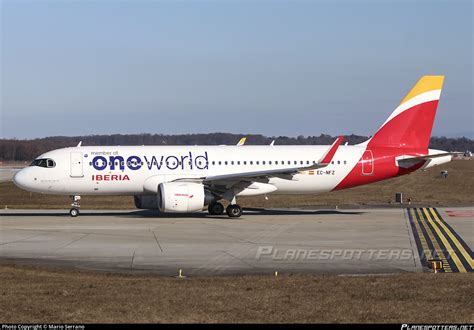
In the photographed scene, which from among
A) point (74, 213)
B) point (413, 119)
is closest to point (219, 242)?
point (74, 213)

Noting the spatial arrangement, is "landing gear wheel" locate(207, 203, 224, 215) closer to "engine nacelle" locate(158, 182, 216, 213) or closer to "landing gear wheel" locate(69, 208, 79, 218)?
"engine nacelle" locate(158, 182, 216, 213)

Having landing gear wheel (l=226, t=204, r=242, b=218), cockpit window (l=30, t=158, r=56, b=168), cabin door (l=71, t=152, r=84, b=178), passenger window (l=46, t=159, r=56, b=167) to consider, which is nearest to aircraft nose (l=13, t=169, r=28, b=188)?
cockpit window (l=30, t=158, r=56, b=168)

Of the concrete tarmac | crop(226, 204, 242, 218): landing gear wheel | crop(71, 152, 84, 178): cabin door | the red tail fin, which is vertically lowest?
the concrete tarmac

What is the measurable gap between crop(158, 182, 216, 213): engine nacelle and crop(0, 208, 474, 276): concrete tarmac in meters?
0.74

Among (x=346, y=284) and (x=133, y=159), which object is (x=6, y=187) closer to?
(x=133, y=159)

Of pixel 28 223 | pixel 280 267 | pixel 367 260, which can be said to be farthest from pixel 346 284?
pixel 28 223

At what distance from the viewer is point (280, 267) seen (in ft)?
61.9

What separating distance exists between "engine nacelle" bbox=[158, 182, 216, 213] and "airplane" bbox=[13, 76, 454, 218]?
0.30 metres

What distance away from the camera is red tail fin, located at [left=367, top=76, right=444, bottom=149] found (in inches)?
1423

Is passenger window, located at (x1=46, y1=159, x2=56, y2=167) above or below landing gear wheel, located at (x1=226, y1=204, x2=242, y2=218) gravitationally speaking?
above

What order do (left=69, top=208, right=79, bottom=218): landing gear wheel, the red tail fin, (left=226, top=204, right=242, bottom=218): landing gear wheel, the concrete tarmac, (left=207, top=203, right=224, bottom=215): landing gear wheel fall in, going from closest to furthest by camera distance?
the concrete tarmac → (left=226, top=204, right=242, bottom=218): landing gear wheel → (left=69, top=208, right=79, bottom=218): landing gear wheel → (left=207, top=203, right=224, bottom=215): landing gear wheel → the red tail fin

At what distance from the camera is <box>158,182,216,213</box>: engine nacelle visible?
31766 millimetres

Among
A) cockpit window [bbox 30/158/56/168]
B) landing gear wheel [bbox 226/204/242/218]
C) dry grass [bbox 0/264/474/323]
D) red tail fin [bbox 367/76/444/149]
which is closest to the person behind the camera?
dry grass [bbox 0/264/474/323]

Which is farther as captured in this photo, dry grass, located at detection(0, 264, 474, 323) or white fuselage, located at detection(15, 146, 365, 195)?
white fuselage, located at detection(15, 146, 365, 195)
